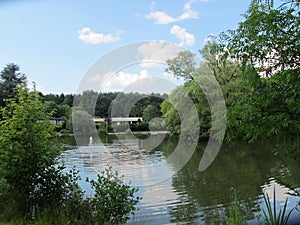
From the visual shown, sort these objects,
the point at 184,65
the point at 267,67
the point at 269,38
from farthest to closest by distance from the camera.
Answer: the point at 184,65 → the point at 267,67 → the point at 269,38

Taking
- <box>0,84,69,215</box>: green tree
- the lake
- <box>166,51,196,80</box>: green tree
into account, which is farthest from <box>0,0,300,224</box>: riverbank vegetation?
<box>166,51,196,80</box>: green tree

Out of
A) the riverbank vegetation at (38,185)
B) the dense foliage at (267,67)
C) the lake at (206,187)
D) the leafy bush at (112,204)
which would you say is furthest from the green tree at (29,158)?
the dense foliage at (267,67)

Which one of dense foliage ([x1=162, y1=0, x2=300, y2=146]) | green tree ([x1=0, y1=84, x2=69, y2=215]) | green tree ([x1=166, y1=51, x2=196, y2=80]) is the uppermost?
green tree ([x1=166, y1=51, x2=196, y2=80])

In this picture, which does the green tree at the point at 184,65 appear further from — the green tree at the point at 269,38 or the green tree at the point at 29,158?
the green tree at the point at 269,38

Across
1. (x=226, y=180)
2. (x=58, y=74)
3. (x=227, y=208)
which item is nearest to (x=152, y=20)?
(x=58, y=74)

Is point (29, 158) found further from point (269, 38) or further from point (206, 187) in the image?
point (206, 187)

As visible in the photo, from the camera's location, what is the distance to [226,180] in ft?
23.7

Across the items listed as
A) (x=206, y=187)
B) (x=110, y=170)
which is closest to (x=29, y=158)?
(x=110, y=170)

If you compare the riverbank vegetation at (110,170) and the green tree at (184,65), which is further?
the green tree at (184,65)


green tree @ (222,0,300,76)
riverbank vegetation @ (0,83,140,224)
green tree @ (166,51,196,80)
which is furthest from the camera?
green tree @ (166,51,196,80)

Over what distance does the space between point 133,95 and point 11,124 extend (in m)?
7.05

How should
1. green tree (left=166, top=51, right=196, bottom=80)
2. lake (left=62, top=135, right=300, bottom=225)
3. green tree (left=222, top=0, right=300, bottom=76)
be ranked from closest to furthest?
green tree (left=222, top=0, right=300, bottom=76)
lake (left=62, top=135, right=300, bottom=225)
green tree (left=166, top=51, right=196, bottom=80)

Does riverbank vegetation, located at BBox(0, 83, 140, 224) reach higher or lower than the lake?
higher

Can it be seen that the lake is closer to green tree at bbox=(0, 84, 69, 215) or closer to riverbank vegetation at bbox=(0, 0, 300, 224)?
riverbank vegetation at bbox=(0, 0, 300, 224)
